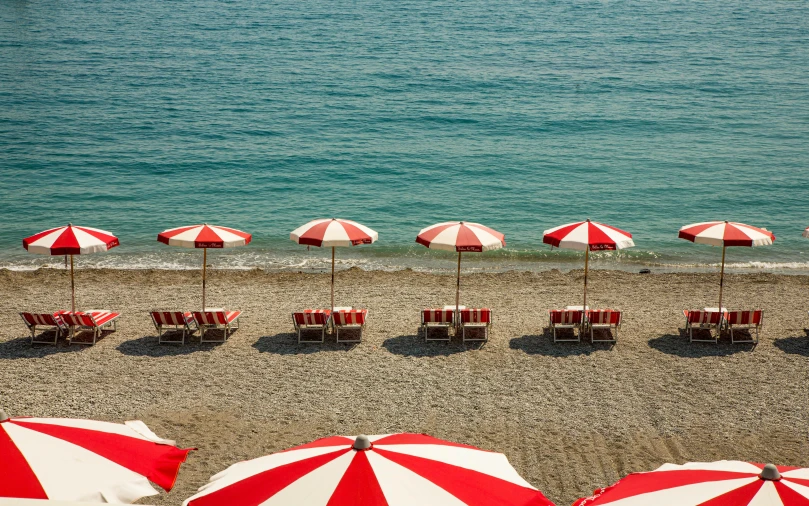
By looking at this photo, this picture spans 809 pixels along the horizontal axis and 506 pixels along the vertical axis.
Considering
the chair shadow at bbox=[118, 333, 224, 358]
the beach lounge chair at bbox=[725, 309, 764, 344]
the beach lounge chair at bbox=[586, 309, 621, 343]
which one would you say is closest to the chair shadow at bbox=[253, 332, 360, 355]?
the chair shadow at bbox=[118, 333, 224, 358]

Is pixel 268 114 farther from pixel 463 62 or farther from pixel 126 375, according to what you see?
pixel 126 375

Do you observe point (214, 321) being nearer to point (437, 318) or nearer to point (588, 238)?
point (437, 318)

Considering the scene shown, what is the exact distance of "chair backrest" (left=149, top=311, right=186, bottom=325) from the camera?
1379 cm

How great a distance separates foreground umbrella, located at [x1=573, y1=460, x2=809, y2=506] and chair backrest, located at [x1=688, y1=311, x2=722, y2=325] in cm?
872

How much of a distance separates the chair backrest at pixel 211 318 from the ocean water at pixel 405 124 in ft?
25.7

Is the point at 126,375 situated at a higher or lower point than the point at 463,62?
lower

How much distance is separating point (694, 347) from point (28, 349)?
39.1 feet

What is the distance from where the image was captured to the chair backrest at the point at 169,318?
13789mm

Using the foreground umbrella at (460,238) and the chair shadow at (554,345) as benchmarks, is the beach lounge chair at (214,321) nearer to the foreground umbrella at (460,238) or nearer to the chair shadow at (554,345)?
the foreground umbrella at (460,238)

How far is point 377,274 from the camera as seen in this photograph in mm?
20094

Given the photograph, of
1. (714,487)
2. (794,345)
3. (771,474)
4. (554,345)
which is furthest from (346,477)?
(794,345)

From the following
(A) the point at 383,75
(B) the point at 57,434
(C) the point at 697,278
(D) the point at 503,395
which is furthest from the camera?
(A) the point at 383,75

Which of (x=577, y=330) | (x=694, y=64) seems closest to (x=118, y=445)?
(x=577, y=330)

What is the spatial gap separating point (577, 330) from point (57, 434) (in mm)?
10151
